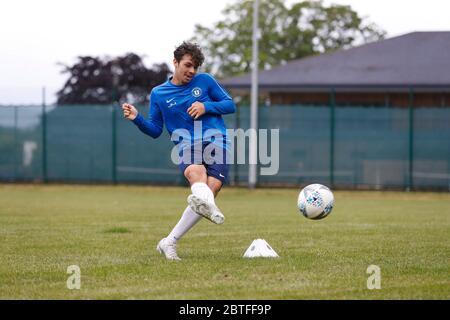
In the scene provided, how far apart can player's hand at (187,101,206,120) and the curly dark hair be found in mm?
426

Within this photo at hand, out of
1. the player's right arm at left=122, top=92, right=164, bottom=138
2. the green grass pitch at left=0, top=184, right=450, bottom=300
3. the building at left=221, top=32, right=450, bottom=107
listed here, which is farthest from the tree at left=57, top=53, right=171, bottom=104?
the player's right arm at left=122, top=92, right=164, bottom=138

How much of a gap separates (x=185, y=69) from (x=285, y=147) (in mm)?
16617

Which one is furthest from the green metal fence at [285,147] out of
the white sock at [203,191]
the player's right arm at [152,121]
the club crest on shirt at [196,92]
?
the white sock at [203,191]

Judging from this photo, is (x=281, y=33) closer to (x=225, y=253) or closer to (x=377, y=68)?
(x=377, y=68)

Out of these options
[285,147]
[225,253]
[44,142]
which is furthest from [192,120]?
[44,142]

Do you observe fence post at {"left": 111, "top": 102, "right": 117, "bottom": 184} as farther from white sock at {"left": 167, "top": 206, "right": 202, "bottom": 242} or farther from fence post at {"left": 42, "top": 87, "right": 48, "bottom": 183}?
white sock at {"left": 167, "top": 206, "right": 202, "bottom": 242}

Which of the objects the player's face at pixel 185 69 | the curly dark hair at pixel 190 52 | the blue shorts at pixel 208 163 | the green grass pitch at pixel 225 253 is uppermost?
the curly dark hair at pixel 190 52

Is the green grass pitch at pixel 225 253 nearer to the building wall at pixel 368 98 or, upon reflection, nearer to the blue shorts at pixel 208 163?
the blue shorts at pixel 208 163

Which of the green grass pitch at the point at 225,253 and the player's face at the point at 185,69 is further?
the player's face at the point at 185,69

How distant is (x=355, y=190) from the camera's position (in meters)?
24.5

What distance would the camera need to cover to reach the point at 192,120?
27.8ft

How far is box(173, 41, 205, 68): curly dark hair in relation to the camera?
327 inches

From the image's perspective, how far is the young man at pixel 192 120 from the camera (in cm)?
831
